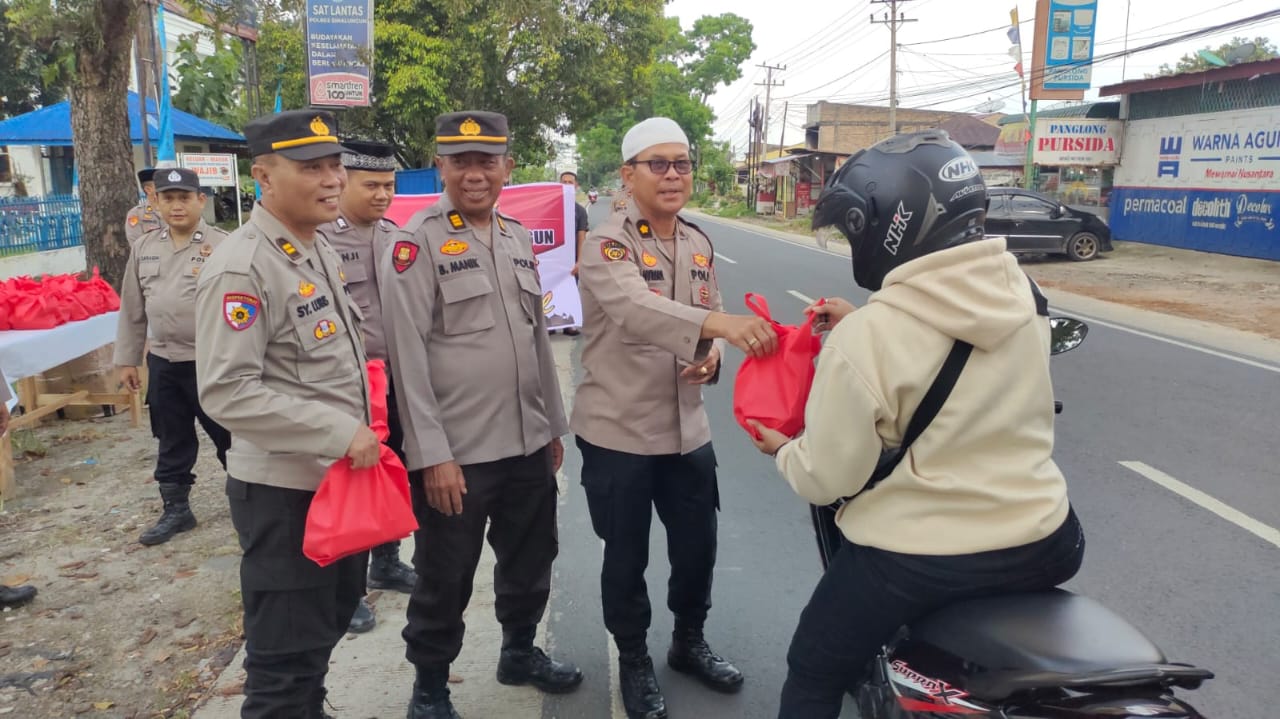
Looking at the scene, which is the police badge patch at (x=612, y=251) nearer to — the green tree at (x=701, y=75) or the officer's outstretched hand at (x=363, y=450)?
the officer's outstretched hand at (x=363, y=450)

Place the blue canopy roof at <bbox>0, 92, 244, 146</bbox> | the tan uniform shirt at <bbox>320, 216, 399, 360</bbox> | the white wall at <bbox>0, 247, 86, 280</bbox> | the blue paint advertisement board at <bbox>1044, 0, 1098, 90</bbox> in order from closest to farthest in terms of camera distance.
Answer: the tan uniform shirt at <bbox>320, 216, 399, 360</bbox>
the white wall at <bbox>0, 247, 86, 280</bbox>
the blue canopy roof at <bbox>0, 92, 244, 146</bbox>
the blue paint advertisement board at <bbox>1044, 0, 1098, 90</bbox>

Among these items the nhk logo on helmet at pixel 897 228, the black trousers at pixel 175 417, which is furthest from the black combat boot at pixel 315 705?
the black trousers at pixel 175 417

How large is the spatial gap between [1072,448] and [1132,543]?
1.50 m

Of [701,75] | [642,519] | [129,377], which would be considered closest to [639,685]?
[642,519]

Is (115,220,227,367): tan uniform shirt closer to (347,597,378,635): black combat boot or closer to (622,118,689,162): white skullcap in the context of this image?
(347,597,378,635): black combat boot

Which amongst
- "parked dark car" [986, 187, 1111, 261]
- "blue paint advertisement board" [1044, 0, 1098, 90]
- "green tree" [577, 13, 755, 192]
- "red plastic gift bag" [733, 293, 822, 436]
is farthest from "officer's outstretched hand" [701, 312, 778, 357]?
"green tree" [577, 13, 755, 192]

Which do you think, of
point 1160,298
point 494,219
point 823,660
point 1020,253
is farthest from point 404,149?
point 823,660

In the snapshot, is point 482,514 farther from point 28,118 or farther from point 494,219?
point 28,118

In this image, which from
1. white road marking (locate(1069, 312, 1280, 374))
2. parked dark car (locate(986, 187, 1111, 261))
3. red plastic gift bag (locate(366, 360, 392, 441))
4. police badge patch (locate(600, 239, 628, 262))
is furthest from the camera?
parked dark car (locate(986, 187, 1111, 261))

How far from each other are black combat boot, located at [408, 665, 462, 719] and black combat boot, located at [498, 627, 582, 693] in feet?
1.04

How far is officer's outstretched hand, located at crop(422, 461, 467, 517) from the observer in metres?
2.64

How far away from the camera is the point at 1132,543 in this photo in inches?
170

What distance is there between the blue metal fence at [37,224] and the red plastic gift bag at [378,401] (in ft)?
47.1

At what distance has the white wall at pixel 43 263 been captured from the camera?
13500mm
